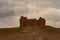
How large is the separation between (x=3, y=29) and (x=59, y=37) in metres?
21.9

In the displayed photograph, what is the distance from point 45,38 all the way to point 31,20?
74.2 ft

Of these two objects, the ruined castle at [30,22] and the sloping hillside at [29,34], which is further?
the ruined castle at [30,22]

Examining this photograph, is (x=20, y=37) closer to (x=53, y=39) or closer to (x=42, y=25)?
(x=53, y=39)

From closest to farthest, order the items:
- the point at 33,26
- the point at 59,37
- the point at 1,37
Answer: the point at 1,37, the point at 59,37, the point at 33,26

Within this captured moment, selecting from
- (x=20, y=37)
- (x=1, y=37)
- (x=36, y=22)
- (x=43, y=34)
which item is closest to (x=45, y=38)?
(x=43, y=34)

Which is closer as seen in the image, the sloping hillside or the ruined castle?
the sloping hillside

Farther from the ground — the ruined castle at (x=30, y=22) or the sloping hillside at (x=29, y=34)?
the ruined castle at (x=30, y=22)

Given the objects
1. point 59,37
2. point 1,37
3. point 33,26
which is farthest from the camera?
point 33,26

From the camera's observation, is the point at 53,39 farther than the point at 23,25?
No

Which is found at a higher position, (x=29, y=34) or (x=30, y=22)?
(x=30, y=22)

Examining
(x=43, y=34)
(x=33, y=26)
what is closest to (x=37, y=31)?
(x=43, y=34)

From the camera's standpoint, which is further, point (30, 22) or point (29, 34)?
point (30, 22)

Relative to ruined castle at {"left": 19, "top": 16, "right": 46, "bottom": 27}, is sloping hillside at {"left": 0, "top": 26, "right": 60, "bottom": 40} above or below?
below

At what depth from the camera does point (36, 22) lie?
10956 cm
